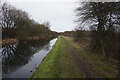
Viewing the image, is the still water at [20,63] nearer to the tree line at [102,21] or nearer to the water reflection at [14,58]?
the water reflection at [14,58]

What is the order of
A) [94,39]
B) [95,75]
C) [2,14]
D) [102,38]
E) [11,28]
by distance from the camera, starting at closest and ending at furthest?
Answer: 1. [95,75]
2. [102,38]
3. [94,39]
4. [2,14]
5. [11,28]

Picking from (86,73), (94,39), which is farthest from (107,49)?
(86,73)

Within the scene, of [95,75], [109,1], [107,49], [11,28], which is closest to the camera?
[95,75]

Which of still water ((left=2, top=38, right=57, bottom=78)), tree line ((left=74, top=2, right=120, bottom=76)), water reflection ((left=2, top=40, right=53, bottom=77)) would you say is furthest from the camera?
water reflection ((left=2, top=40, right=53, bottom=77))

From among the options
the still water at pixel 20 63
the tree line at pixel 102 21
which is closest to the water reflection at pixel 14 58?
the still water at pixel 20 63

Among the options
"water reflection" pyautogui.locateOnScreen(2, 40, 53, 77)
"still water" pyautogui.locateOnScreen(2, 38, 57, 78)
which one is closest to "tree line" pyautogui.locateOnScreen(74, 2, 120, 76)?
"still water" pyautogui.locateOnScreen(2, 38, 57, 78)

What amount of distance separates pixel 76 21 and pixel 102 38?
442cm

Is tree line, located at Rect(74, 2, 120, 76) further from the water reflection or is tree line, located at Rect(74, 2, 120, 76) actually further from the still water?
the water reflection

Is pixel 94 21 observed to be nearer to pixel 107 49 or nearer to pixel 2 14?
pixel 107 49

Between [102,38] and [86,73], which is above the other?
[102,38]

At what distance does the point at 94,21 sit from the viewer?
57.2ft

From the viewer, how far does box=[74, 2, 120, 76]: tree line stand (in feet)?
47.5

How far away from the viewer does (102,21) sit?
1605cm

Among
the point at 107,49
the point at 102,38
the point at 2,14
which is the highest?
the point at 2,14
